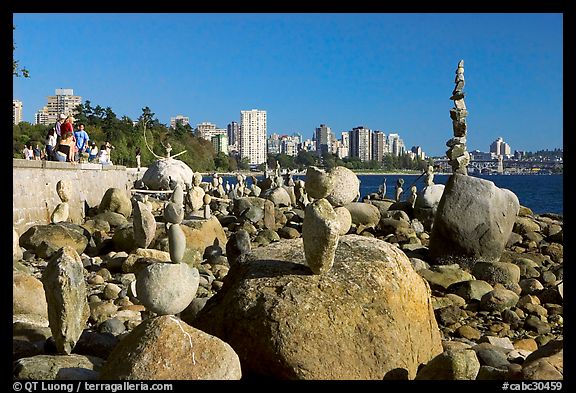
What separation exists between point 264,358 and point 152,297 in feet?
3.30

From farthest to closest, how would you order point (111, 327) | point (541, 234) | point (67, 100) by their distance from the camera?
1. point (67, 100)
2. point (541, 234)
3. point (111, 327)

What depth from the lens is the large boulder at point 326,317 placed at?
4.95 meters

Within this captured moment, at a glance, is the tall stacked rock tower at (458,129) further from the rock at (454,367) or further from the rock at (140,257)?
the rock at (454,367)

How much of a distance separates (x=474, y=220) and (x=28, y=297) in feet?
23.2

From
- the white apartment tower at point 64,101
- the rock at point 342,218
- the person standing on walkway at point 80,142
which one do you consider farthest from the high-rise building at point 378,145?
the rock at point 342,218

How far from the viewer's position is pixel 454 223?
1126 centimetres

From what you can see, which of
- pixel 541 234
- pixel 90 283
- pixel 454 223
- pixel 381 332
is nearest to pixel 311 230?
pixel 381 332

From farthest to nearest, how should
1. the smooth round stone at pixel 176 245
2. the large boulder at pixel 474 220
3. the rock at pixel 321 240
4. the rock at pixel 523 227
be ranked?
the rock at pixel 523 227
the large boulder at pixel 474 220
the smooth round stone at pixel 176 245
the rock at pixel 321 240

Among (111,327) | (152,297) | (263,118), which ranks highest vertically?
(263,118)

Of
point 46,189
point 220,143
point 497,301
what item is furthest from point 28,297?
point 220,143

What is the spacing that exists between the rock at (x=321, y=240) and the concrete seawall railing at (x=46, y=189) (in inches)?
333

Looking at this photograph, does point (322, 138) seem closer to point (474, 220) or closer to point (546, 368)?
point (474, 220)

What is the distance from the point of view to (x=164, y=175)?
28.3 meters
